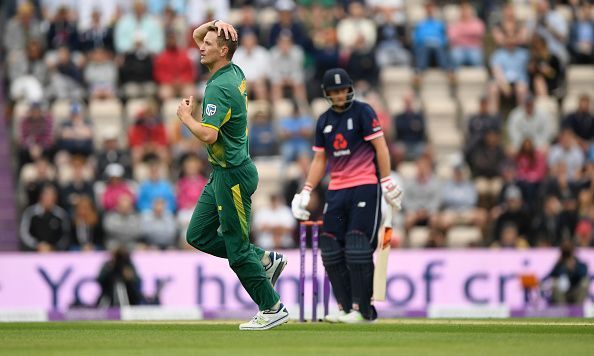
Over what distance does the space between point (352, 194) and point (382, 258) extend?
73 cm

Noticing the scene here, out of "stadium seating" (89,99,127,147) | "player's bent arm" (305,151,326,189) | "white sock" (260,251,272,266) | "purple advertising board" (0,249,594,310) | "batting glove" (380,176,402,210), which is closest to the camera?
"white sock" (260,251,272,266)

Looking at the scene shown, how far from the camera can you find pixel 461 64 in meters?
24.4

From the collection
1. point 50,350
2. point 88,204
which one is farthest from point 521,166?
point 50,350

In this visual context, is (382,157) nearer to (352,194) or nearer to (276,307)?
(352,194)

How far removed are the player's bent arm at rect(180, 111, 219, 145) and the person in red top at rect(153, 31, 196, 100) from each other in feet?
39.6

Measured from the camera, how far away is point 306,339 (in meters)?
10.7

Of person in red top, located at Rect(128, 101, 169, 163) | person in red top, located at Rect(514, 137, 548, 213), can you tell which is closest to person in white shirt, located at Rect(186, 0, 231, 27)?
person in red top, located at Rect(128, 101, 169, 163)

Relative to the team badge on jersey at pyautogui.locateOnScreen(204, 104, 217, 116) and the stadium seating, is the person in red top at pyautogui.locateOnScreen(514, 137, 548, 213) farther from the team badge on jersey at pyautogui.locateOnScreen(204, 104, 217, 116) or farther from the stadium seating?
the team badge on jersey at pyautogui.locateOnScreen(204, 104, 217, 116)

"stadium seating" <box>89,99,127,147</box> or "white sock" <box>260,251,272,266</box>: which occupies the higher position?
"stadium seating" <box>89,99,127,147</box>

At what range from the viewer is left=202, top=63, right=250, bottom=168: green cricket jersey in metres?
11.1

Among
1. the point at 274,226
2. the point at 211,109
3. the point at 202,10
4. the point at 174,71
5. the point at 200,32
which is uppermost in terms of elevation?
the point at 202,10

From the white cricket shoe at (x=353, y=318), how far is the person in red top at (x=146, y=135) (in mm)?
9280

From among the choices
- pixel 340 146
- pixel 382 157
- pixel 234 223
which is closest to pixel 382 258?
pixel 382 157

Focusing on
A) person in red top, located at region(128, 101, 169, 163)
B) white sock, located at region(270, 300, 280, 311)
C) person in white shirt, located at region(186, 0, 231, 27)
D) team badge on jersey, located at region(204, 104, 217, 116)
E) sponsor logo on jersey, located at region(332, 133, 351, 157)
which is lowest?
white sock, located at region(270, 300, 280, 311)
